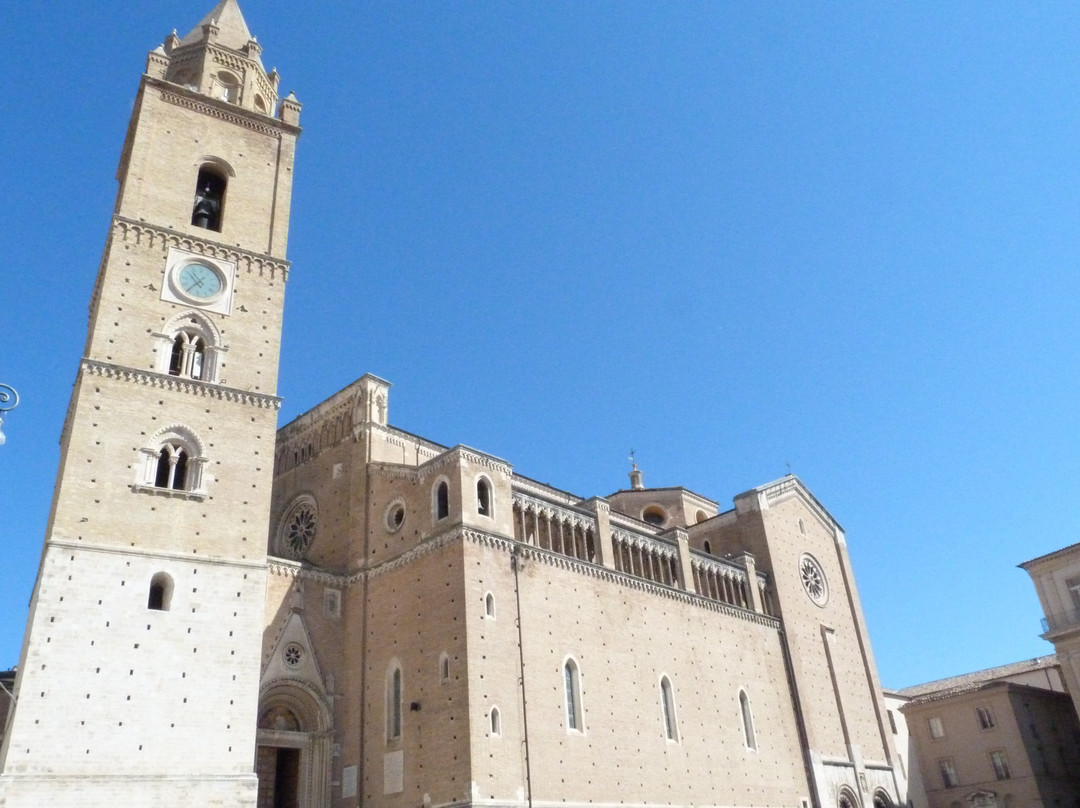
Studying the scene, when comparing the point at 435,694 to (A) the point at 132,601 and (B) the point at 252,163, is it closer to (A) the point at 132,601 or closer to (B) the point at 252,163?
(A) the point at 132,601

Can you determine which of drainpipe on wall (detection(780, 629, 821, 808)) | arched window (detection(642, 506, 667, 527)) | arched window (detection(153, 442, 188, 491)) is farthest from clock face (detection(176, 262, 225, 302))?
arched window (detection(642, 506, 667, 527))

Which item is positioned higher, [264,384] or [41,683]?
[264,384]

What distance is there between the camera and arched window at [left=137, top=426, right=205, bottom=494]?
2028 cm

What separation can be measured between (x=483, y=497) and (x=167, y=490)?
7.55 m

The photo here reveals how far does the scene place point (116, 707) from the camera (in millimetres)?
17781

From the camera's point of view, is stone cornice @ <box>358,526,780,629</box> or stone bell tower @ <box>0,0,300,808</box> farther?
stone cornice @ <box>358,526,780,629</box>

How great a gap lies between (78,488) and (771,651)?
22430 millimetres

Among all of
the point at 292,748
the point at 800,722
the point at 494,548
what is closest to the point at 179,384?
the point at 494,548

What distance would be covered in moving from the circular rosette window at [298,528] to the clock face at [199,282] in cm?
729

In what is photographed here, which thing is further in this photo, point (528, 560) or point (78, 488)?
point (528, 560)

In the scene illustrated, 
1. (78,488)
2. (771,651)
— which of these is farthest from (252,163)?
(771,651)

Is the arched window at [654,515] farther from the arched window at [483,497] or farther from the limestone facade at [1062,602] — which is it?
the arched window at [483,497]

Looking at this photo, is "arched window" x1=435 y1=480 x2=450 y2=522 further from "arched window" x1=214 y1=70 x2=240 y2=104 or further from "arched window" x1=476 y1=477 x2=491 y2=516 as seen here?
"arched window" x1=214 y1=70 x2=240 y2=104

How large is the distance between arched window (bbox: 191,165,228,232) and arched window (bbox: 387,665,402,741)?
12.3m
